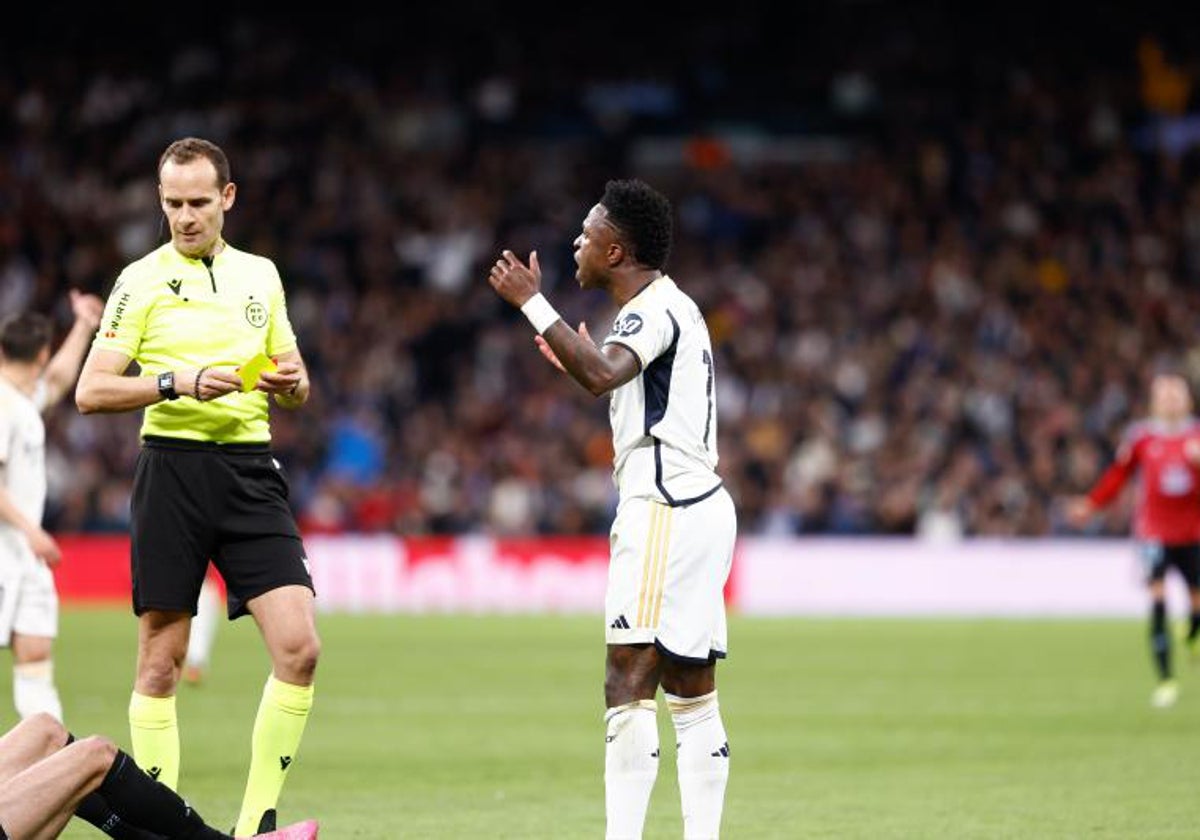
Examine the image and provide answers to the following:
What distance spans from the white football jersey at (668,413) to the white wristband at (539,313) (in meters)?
0.26

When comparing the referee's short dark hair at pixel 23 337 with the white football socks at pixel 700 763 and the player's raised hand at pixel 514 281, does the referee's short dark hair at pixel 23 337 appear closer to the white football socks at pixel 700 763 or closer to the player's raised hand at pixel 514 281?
the player's raised hand at pixel 514 281

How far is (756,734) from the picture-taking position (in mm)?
13953

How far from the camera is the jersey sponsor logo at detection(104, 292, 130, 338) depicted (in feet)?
26.5

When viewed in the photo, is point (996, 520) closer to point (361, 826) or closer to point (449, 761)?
point (449, 761)

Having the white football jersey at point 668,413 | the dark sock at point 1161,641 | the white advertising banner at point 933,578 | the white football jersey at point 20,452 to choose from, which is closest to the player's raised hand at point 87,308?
the white football jersey at point 20,452

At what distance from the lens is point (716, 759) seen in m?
7.79

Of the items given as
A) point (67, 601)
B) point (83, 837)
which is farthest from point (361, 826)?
point (67, 601)

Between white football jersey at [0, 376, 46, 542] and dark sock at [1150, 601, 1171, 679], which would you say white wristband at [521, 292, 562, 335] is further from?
dark sock at [1150, 601, 1171, 679]

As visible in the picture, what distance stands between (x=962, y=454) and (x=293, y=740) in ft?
72.8

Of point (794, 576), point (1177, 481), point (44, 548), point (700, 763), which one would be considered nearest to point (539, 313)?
point (700, 763)

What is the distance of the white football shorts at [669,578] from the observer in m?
7.62

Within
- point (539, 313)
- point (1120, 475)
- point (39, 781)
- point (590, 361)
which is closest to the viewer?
point (39, 781)

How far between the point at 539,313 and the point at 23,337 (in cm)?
462

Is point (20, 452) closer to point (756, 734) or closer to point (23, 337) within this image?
point (23, 337)
